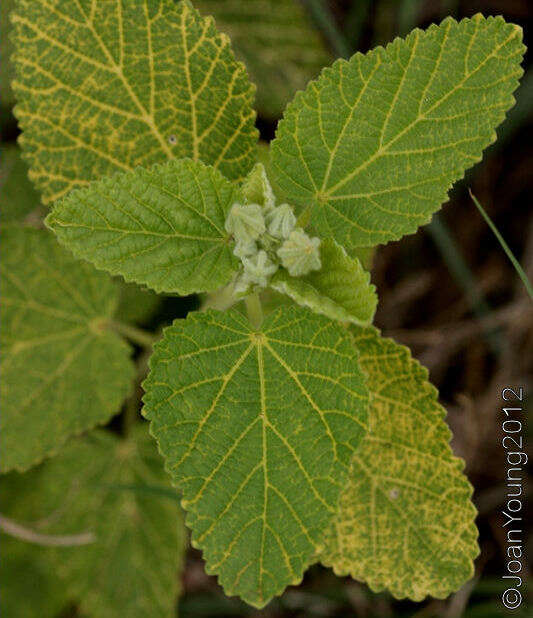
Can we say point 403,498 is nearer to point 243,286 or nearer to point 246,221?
point 243,286

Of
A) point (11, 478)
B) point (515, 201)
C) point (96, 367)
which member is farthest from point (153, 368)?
A: point (515, 201)

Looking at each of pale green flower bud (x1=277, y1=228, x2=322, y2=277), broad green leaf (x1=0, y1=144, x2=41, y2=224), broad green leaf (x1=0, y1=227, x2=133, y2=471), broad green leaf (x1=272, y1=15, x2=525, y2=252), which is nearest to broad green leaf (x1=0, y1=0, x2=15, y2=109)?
broad green leaf (x1=0, y1=144, x2=41, y2=224)

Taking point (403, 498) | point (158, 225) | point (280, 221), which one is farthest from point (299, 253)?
point (403, 498)

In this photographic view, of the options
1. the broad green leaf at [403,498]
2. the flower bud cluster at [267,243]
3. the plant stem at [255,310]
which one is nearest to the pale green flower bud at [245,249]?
the flower bud cluster at [267,243]

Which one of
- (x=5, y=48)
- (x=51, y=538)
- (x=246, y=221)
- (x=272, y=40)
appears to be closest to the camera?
(x=246, y=221)

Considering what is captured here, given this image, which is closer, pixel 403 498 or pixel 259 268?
pixel 259 268

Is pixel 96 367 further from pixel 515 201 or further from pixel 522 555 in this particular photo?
pixel 515 201
